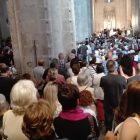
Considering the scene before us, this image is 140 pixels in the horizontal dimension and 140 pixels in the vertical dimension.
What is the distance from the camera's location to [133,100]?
1.95 metres

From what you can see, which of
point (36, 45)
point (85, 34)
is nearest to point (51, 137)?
point (36, 45)

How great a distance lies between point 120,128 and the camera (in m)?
1.97

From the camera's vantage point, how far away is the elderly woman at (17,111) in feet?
7.59

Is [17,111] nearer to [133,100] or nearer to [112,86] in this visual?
[133,100]

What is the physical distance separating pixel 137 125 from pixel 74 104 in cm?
74

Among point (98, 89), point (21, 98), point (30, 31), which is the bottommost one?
point (98, 89)

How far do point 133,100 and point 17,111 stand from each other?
1277mm

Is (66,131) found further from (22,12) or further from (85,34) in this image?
(85,34)

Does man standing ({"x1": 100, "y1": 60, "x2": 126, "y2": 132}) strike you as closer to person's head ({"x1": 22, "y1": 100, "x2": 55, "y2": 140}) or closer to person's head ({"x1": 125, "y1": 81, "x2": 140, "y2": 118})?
person's head ({"x1": 125, "y1": 81, "x2": 140, "y2": 118})

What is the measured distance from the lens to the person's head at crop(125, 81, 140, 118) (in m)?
1.94

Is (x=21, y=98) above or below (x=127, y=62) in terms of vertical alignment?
below

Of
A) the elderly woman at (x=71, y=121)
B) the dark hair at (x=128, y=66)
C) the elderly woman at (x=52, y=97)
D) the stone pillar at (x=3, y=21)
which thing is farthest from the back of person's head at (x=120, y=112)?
the stone pillar at (x=3, y=21)

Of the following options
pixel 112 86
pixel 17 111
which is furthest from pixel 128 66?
pixel 17 111

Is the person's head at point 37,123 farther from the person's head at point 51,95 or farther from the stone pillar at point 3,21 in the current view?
the stone pillar at point 3,21
